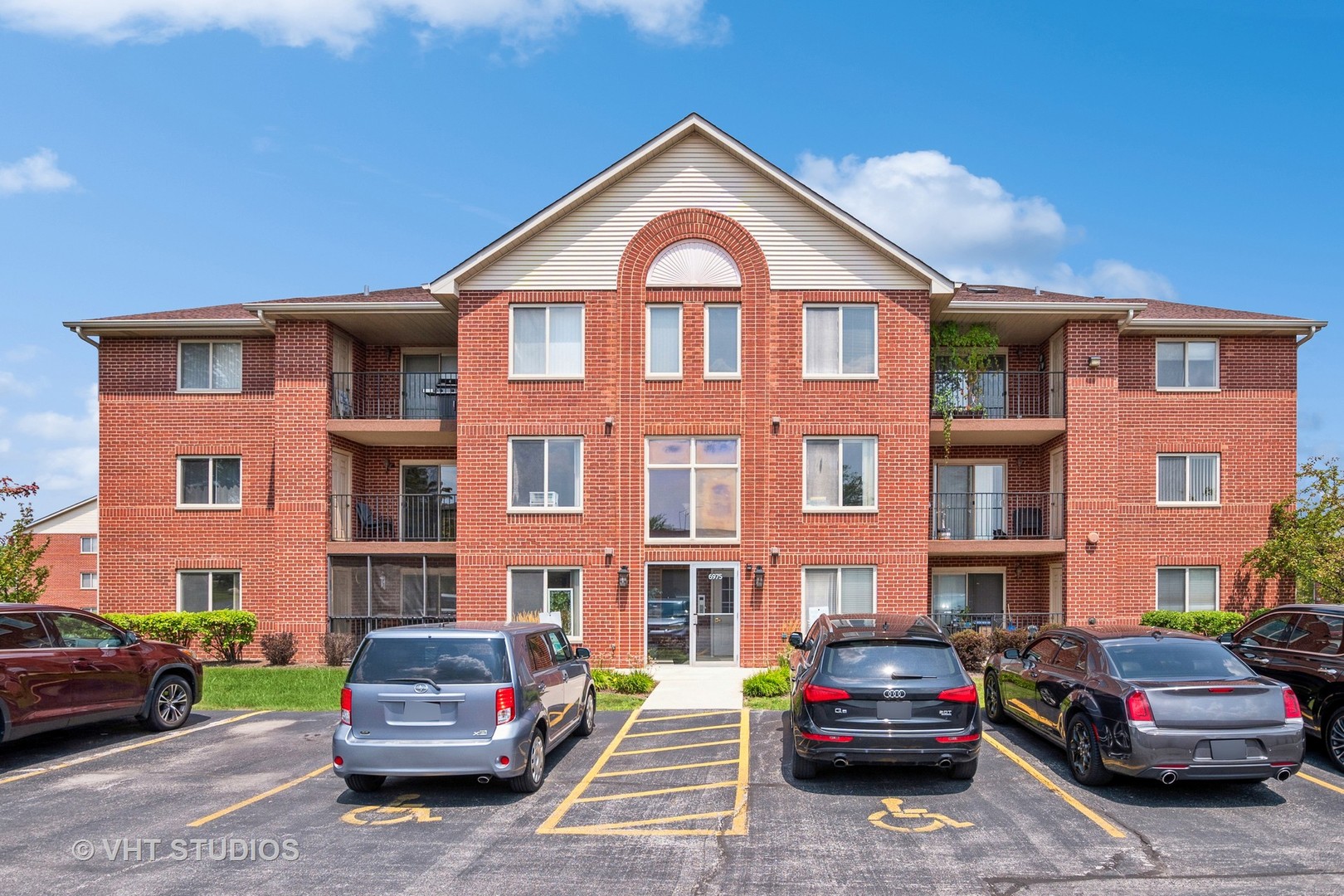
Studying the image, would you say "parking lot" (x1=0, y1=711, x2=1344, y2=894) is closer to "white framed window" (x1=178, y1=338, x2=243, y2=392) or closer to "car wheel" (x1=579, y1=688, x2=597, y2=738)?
"car wheel" (x1=579, y1=688, x2=597, y2=738)

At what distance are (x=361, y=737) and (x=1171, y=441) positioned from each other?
19.5 meters

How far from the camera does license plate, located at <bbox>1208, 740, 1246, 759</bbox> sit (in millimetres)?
9195

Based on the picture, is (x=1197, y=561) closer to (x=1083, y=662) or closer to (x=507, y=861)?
(x=1083, y=662)

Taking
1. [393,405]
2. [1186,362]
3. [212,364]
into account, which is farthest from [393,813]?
[1186,362]

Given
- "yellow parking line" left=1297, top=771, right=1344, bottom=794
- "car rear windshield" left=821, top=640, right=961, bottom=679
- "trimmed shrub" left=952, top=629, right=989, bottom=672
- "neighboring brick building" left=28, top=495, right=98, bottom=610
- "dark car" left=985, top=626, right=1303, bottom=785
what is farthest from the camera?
"neighboring brick building" left=28, top=495, right=98, bottom=610

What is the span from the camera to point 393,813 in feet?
30.5

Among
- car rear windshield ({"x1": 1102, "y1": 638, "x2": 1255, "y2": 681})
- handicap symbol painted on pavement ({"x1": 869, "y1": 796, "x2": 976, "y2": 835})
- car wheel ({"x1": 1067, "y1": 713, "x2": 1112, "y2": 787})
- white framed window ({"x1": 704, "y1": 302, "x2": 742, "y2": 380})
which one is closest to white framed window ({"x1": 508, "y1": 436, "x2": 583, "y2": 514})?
white framed window ({"x1": 704, "y1": 302, "x2": 742, "y2": 380})

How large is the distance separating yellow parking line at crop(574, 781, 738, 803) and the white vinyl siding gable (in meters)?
12.2

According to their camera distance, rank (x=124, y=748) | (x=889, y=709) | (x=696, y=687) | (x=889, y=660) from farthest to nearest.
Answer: (x=696, y=687) < (x=124, y=748) < (x=889, y=660) < (x=889, y=709)

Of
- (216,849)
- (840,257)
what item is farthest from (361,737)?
(840,257)

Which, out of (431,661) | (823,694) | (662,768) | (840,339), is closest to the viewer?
(431,661)

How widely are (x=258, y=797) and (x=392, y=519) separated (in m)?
13.8
